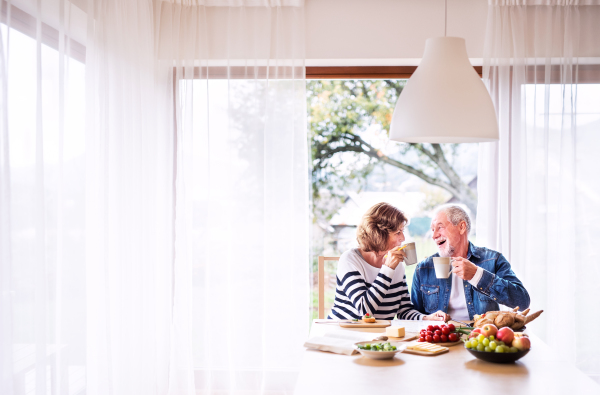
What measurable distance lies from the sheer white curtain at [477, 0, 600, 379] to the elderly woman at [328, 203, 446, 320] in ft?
2.60

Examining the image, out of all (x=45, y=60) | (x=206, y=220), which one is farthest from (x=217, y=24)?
(x=45, y=60)

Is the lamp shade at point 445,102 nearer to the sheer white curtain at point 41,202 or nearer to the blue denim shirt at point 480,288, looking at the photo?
the blue denim shirt at point 480,288

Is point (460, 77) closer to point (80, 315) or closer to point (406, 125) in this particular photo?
point (406, 125)

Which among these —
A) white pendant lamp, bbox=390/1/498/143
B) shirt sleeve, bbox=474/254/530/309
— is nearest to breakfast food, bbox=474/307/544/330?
shirt sleeve, bbox=474/254/530/309

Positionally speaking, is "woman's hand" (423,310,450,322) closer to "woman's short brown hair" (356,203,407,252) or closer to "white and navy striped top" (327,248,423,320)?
"white and navy striped top" (327,248,423,320)

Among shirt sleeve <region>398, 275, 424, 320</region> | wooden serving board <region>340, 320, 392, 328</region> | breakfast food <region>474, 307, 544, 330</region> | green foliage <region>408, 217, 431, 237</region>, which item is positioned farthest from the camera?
green foliage <region>408, 217, 431, 237</region>

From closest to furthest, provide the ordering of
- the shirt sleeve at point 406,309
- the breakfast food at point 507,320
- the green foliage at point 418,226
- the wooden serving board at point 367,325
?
the breakfast food at point 507,320, the wooden serving board at point 367,325, the shirt sleeve at point 406,309, the green foliage at point 418,226

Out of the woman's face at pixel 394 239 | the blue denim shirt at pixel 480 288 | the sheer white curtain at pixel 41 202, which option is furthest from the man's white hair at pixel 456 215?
the sheer white curtain at pixel 41 202

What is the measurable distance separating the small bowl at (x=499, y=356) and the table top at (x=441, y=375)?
23mm

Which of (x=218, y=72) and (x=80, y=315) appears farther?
(x=218, y=72)

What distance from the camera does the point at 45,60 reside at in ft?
6.43

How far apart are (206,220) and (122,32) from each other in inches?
45.5

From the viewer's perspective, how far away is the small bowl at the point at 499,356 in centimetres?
172

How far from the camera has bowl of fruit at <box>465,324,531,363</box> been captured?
1723 mm
